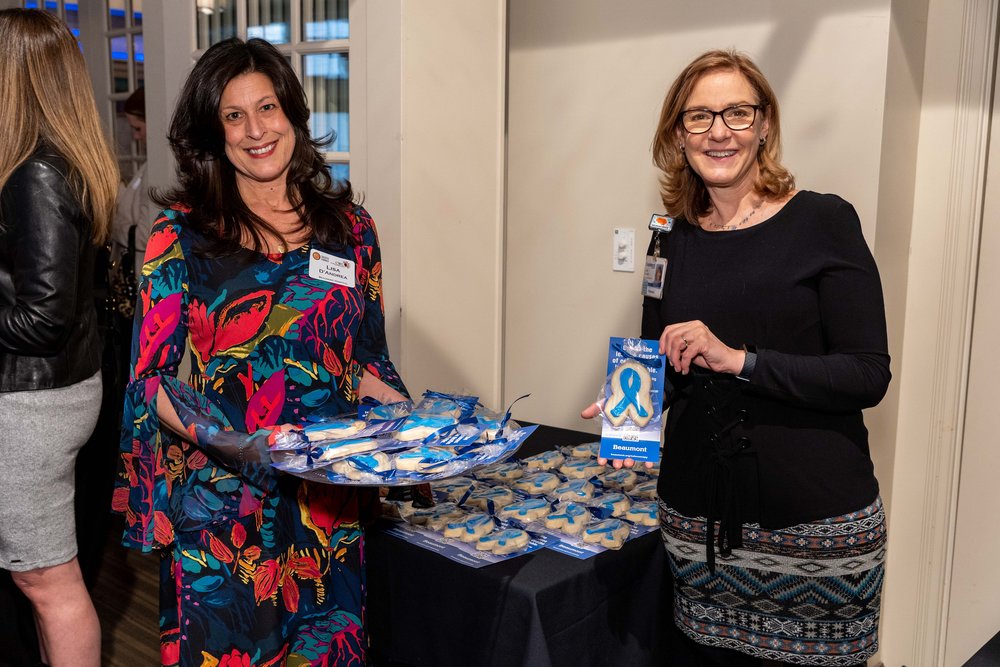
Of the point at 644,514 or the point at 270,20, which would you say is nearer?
the point at 644,514

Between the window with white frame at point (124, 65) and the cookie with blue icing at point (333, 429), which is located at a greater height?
the window with white frame at point (124, 65)

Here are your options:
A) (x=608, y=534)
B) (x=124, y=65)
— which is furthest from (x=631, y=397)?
(x=124, y=65)

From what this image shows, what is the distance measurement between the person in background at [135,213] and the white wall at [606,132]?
1.84 metres

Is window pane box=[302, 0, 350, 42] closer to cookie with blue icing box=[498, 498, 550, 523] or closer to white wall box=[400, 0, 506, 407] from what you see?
white wall box=[400, 0, 506, 407]

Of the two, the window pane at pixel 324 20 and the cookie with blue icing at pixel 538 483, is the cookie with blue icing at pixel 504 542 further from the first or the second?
the window pane at pixel 324 20

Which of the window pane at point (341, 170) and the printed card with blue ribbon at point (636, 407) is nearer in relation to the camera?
the printed card with blue ribbon at point (636, 407)

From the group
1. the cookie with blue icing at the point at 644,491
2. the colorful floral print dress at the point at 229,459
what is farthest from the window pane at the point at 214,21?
the cookie with blue icing at the point at 644,491

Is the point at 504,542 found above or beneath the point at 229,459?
beneath

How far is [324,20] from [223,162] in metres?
1.29

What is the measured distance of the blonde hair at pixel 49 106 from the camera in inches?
74.6

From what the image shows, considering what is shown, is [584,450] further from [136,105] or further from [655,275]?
[136,105]

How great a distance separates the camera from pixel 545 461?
227cm

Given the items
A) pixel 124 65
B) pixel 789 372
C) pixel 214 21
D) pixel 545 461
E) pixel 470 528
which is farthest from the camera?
pixel 124 65

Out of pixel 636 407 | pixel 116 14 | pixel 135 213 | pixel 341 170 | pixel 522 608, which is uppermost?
pixel 116 14
